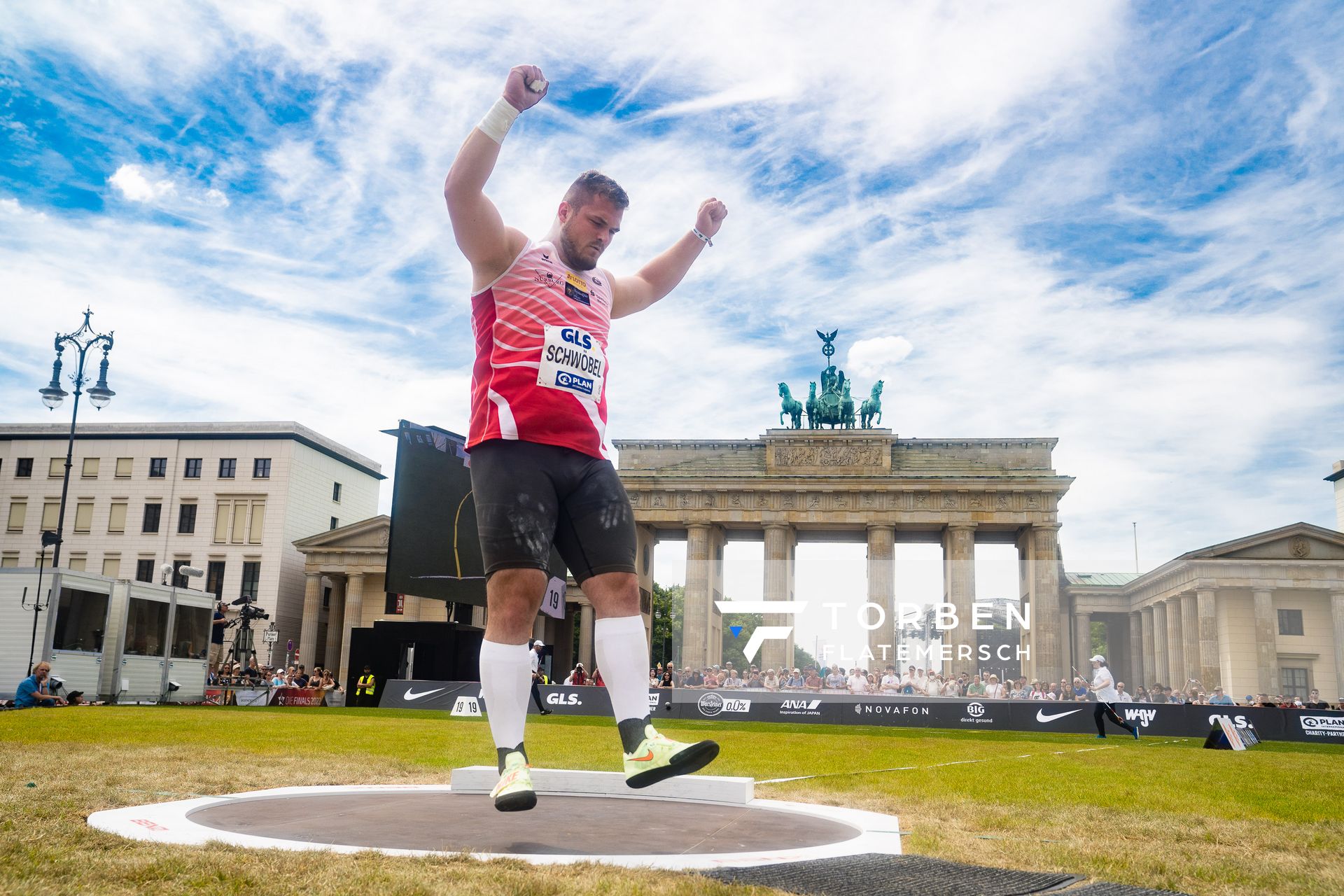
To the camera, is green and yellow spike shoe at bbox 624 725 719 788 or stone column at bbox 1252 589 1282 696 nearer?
green and yellow spike shoe at bbox 624 725 719 788

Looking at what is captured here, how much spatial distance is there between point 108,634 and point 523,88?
82.3ft

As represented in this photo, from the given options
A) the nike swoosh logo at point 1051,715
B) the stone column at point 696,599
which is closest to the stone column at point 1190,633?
the stone column at point 696,599

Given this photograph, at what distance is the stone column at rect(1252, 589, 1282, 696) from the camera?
48281 mm

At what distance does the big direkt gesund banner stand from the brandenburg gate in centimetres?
2882

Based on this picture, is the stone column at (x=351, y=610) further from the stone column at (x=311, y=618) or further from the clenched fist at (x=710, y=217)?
the clenched fist at (x=710, y=217)

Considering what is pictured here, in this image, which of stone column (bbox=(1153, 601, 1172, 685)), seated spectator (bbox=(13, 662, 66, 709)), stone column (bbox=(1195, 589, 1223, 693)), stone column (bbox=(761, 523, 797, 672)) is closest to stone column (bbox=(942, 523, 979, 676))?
stone column (bbox=(761, 523, 797, 672))

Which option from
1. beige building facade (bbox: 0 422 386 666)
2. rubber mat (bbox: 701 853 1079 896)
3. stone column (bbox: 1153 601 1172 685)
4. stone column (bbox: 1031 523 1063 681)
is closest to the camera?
rubber mat (bbox: 701 853 1079 896)

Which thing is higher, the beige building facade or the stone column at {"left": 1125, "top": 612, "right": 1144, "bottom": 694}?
the beige building facade

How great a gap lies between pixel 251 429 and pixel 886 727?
47.1 metres

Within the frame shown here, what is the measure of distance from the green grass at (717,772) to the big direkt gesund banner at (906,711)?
7374 mm

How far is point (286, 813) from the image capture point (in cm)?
430

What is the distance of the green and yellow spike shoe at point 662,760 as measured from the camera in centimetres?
340

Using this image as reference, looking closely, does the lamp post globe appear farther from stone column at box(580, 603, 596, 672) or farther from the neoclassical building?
the neoclassical building

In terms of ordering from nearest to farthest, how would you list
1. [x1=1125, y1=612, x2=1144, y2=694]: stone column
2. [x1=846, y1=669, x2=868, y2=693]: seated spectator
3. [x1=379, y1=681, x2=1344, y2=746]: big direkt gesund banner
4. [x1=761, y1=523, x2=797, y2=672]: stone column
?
[x1=379, y1=681, x2=1344, y2=746]: big direkt gesund banner, [x1=846, y1=669, x2=868, y2=693]: seated spectator, [x1=761, y1=523, x2=797, y2=672]: stone column, [x1=1125, y1=612, x2=1144, y2=694]: stone column
